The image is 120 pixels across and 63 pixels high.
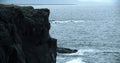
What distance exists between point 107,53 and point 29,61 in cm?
3794

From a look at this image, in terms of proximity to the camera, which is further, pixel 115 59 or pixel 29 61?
pixel 115 59

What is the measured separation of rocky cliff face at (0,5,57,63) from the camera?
40.4 m

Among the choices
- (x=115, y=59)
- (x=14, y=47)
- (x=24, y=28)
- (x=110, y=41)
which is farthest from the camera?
(x=110, y=41)

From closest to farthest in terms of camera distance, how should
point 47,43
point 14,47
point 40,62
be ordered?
point 14,47 < point 40,62 < point 47,43

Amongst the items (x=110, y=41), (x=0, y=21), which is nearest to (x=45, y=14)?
(x=0, y=21)

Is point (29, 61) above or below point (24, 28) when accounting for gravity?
below

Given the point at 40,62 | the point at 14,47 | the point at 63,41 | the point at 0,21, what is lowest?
the point at 63,41

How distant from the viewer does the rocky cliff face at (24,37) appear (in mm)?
40378

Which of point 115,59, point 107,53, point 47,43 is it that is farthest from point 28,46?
point 107,53

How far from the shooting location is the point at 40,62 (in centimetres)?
4997

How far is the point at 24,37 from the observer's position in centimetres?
4741

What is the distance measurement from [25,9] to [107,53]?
34.8 metres

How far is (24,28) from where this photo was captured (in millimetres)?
46844

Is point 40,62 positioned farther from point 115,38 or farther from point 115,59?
point 115,38
